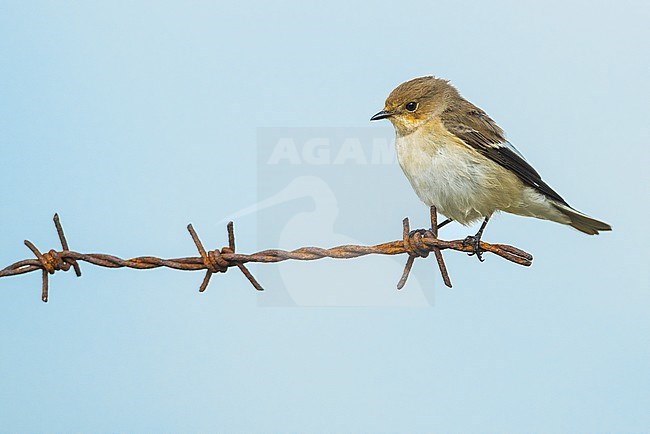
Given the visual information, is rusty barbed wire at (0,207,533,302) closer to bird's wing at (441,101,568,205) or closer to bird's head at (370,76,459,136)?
bird's wing at (441,101,568,205)

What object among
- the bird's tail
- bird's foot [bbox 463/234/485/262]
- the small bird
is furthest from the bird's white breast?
bird's foot [bbox 463/234/485/262]

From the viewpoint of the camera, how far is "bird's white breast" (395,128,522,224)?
17.8 feet

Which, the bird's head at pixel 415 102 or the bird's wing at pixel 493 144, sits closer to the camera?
Answer: the bird's wing at pixel 493 144

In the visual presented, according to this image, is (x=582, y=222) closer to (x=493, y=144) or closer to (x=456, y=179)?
(x=493, y=144)

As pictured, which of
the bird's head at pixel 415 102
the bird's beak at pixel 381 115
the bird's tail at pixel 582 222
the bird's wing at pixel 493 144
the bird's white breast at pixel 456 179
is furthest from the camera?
the bird's beak at pixel 381 115

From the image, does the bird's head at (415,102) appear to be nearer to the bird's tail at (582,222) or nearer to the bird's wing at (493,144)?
the bird's wing at (493,144)

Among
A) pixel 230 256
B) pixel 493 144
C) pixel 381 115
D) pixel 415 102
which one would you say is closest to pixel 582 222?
pixel 493 144

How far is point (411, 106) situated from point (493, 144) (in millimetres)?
801

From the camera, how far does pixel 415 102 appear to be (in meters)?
6.10

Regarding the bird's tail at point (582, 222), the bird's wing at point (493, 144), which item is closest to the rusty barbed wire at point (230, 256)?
the bird's wing at point (493, 144)

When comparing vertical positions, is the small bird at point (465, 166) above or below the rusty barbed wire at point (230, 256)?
above

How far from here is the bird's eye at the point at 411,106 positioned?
6094 mm

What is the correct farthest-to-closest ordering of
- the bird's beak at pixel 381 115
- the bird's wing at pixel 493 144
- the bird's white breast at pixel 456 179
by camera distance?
the bird's beak at pixel 381 115
the bird's wing at pixel 493 144
the bird's white breast at pixel 456 179

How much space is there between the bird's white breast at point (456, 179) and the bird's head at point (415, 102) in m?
0.32
